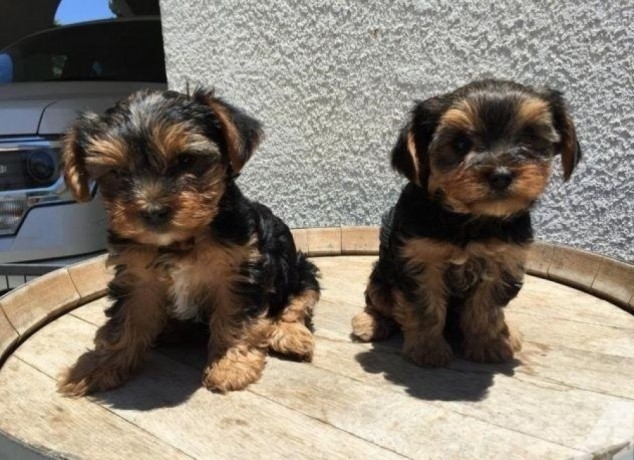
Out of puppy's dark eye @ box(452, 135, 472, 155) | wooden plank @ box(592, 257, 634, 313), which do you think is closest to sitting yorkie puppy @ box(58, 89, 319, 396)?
puppy's dark eye @ box(452, 135, 472, 155)

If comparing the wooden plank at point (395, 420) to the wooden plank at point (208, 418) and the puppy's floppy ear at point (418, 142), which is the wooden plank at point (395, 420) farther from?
the puppy's floppy ear at point (418, 142)

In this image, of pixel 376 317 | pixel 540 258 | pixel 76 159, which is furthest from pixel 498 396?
pixel 76 159

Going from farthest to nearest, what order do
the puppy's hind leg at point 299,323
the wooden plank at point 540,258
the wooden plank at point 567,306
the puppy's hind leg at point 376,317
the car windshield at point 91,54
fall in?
the car windshield at point 91,54 < the wooden plank at point 540,258 < the wooden plank at point 567,306 < the puppy's hind leg at point 376,317 < the puppy's hind leg at point 299,323

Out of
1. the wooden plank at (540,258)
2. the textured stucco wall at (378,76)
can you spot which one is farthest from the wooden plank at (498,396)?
the textured stucco wall at (378,76)

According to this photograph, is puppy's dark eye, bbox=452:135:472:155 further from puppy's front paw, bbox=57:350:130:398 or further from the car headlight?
the car headlight

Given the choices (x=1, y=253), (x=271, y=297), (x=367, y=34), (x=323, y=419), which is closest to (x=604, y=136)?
(x=367, y=34)

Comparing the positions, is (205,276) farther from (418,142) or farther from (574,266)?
(574,266)
